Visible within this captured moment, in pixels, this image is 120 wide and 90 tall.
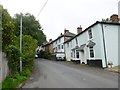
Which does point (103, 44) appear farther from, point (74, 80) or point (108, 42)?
point (74, 80)

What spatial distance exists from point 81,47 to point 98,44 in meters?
7.53

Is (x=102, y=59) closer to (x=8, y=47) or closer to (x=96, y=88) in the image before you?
(x=8, y=47)

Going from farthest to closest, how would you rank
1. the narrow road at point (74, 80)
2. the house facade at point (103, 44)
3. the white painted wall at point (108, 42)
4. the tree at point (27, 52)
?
the white painted wall at point (108, 42), the house facade at point (103, 44), the tree at point (27, 52), the narrow road at point (74, 80)

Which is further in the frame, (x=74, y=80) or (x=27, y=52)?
(x=27, y=52)

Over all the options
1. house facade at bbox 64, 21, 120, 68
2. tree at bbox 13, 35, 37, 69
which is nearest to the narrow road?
tree at bbox 13, 35, 37, 69

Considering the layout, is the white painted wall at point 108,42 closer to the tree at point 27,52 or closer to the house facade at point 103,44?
the house facade at point 103,44

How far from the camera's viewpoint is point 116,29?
92.2ft

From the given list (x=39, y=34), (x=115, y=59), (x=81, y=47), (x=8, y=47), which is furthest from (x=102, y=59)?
(x=39, y=34)

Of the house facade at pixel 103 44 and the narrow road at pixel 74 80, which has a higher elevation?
the house facade at pixel 103 44

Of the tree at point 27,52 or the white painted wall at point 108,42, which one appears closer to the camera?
the tree at point 27,52

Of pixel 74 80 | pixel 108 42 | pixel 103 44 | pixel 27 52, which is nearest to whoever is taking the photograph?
pixel 74 80

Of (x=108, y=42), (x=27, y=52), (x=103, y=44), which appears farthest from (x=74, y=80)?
(x=108, y=42)

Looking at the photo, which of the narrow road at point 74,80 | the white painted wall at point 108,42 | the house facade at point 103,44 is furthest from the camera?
the white painted wall at point 108,42

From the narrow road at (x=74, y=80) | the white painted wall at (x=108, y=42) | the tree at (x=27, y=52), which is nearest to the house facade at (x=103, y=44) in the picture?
the white painted wall at (x=108, y=42)
